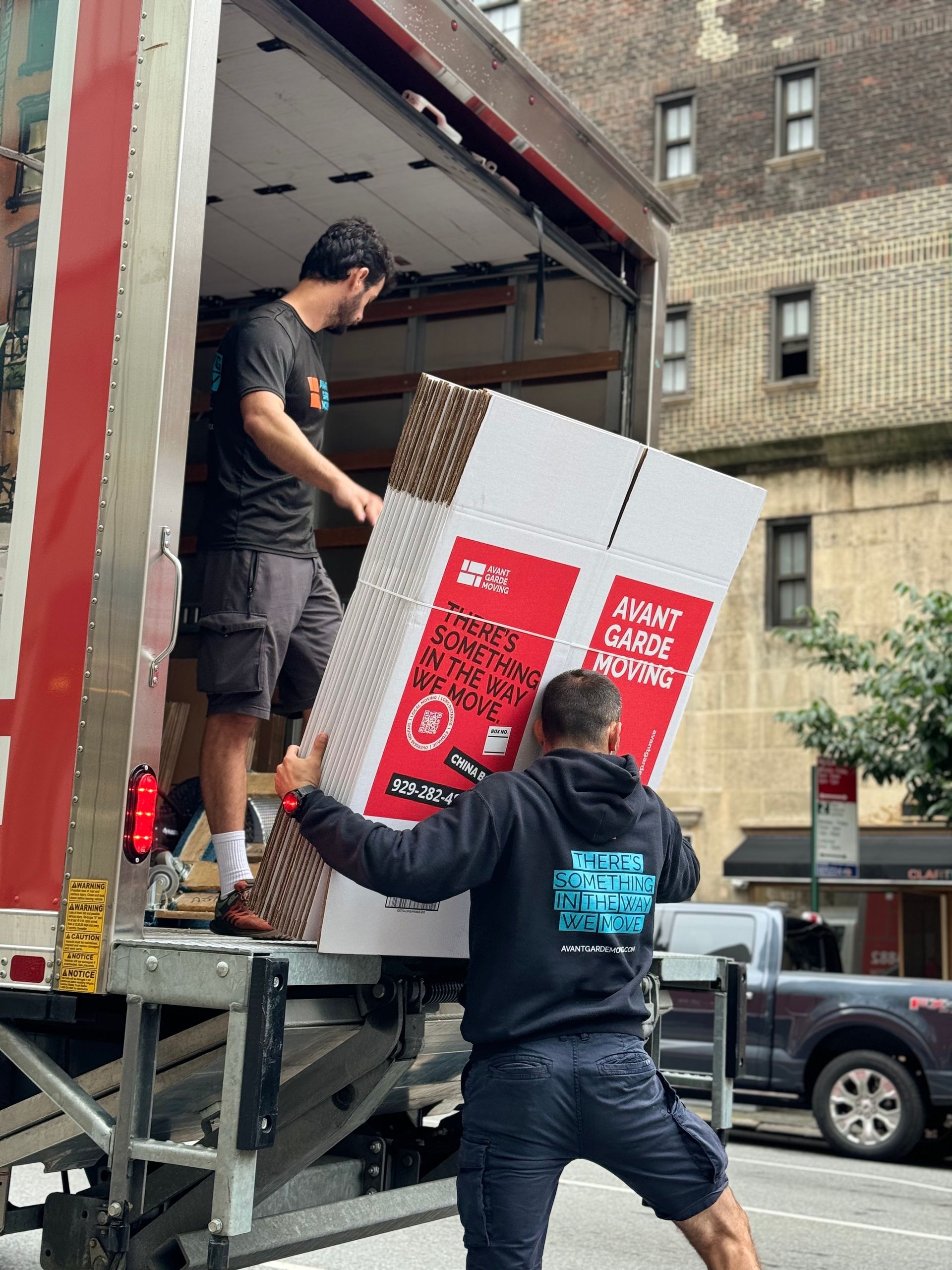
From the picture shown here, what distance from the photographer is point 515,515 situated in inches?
137

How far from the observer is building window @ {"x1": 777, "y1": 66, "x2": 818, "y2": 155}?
70.0ft

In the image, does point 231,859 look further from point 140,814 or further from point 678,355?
point 678,355

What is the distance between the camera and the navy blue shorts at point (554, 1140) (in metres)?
3.29

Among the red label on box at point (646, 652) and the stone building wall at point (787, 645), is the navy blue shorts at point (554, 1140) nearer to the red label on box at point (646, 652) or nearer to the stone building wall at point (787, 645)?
the red label on box at point (646, 652)

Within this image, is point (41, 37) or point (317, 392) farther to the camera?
point (317, 392)

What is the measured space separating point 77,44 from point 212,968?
6.72ft

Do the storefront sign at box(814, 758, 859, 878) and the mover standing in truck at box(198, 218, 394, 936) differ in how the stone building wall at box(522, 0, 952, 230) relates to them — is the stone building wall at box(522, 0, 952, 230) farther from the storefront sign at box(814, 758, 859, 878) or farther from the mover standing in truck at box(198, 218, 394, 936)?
the mover standing in truck at box(198, 218, 394, 936)

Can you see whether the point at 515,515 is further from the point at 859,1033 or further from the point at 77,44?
the point at 859,1033

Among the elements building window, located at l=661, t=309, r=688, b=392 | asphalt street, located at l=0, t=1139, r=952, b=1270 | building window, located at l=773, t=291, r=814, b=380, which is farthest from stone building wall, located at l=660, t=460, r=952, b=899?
asphalt street, located at l=0, t=1139, r=952, b=1270

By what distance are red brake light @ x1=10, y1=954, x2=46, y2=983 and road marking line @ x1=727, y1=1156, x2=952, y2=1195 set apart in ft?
24.7

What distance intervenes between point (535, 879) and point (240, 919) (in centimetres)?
75

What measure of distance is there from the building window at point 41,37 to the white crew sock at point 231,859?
1.92m

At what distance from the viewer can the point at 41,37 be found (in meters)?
3.54

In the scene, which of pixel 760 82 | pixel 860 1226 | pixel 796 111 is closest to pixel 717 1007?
pixel 860 1226
